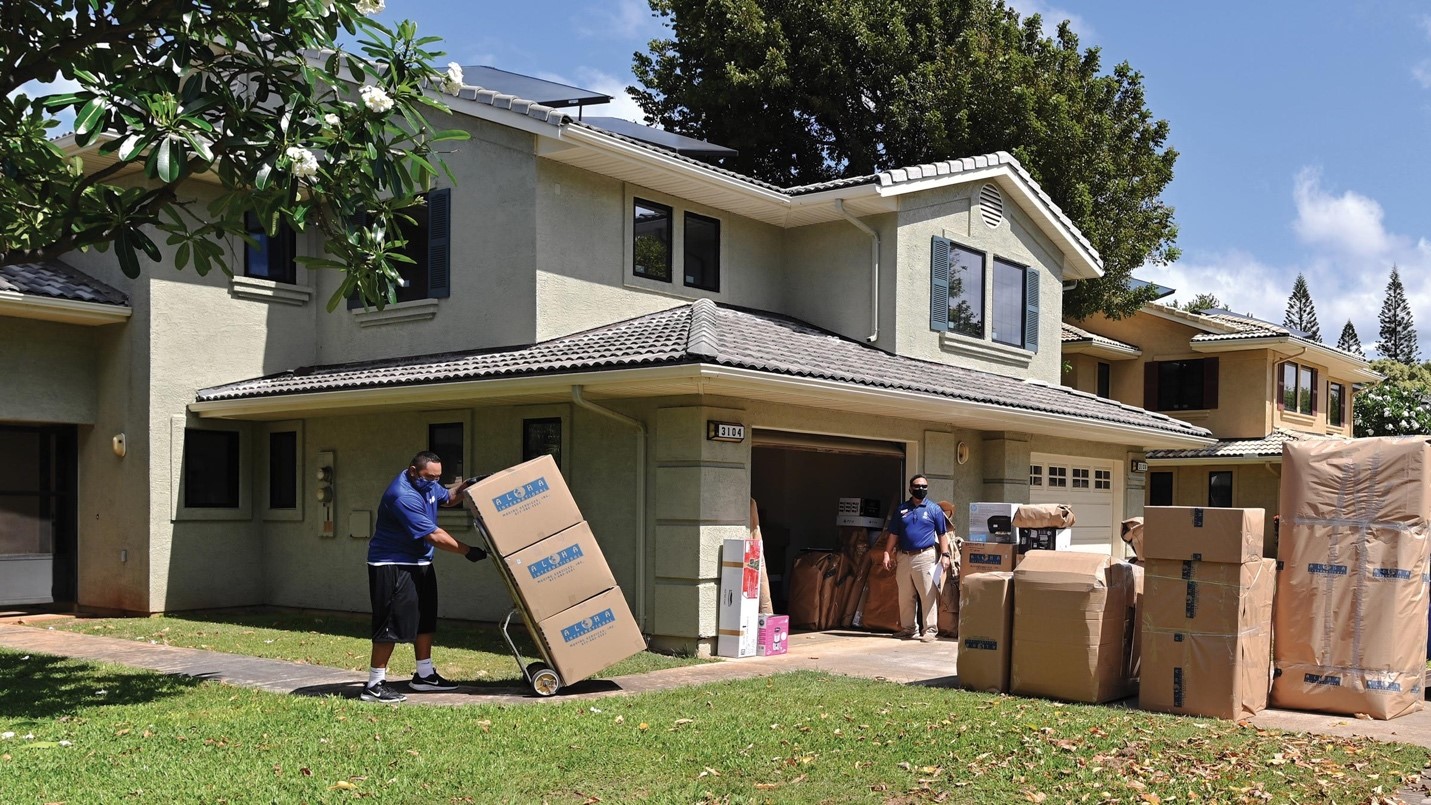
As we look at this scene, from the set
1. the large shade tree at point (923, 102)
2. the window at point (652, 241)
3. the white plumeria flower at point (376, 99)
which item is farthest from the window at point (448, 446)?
the large shade tree at point (923, 102)

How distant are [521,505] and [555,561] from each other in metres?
0.50

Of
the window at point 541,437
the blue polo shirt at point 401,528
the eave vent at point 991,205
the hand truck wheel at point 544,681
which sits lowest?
the hand truck wheel at point 544,681

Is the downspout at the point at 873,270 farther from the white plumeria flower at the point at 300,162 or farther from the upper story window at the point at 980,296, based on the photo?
the white plumeria flower at the point at 300,162

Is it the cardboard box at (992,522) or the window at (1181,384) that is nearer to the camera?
the cardboard box at (992,522)

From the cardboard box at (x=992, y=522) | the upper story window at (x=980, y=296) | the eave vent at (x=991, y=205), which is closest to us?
the cardboard box at (x=992, y=522)

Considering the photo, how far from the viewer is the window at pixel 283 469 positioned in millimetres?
16547

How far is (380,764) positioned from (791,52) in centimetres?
2295

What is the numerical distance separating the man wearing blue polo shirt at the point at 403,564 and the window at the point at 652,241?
6326mm

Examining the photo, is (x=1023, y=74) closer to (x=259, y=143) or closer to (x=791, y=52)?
(x=791, y=52)

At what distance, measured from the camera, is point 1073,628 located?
31.2ft

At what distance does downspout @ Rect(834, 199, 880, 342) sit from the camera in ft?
54.2

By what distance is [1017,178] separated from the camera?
18359 millimetres

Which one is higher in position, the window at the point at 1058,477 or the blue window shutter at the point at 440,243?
the blue window shutter at the point at 440,243

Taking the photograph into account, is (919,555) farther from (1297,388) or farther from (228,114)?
(1297,388)
